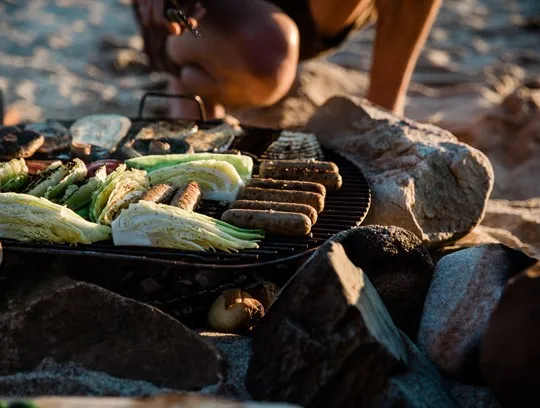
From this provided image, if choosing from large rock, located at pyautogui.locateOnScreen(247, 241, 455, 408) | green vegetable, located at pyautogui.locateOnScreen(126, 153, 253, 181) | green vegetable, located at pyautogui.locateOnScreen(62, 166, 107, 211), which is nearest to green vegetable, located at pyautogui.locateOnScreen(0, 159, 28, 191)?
green vegetable, located at pyautogui.locateOnScreen(62, 166, 107, 211)

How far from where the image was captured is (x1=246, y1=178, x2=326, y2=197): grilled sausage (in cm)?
388

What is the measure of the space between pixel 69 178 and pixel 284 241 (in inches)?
51.2

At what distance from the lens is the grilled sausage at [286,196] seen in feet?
12.2

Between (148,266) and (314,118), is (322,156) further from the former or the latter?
(148,266)

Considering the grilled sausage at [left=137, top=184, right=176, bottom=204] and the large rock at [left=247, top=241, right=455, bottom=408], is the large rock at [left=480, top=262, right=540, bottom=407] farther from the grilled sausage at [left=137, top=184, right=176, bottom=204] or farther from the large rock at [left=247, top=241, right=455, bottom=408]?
the grilled sausage at [left=137, top=184, right=176, bottom=204]

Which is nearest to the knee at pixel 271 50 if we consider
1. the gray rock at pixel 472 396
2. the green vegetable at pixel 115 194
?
the green vegetable at pixel 115 194

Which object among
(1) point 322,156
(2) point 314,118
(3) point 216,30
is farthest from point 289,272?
(3) point 216,30

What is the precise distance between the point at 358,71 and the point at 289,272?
632 centimetres

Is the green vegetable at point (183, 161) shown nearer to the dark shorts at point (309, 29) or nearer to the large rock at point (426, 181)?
the large rock at point (426, 181)

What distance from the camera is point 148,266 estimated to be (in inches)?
137

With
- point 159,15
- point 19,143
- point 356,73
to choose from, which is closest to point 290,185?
point 19,143

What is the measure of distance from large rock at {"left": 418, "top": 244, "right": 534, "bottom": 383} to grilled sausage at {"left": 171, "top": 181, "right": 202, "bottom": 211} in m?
1.28

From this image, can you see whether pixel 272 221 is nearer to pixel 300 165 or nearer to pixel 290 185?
pixel 290 185

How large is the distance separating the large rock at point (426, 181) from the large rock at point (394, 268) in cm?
78
